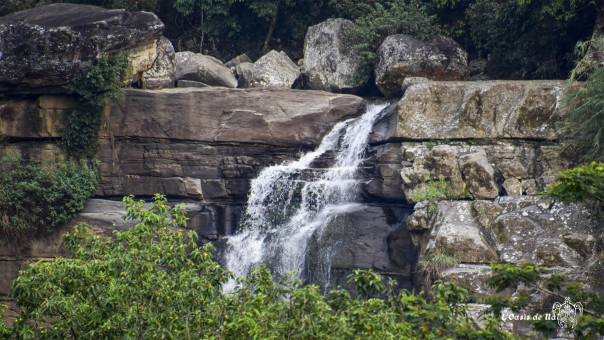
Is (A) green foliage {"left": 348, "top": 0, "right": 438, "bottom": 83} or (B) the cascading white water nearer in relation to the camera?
(B) the cascading white water

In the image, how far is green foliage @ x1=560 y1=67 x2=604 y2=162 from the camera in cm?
1195

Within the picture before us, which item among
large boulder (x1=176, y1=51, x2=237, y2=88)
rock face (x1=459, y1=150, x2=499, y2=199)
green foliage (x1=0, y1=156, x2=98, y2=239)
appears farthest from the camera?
large boulder (x1=176, y1=51, x2=237, y2=88)

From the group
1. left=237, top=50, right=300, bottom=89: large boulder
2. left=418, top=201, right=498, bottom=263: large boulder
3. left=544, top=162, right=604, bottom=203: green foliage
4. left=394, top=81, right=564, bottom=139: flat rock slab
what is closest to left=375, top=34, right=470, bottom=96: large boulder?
left=394, top=81, right=564, bottom=139: flat rock slab

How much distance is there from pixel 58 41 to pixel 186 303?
12246 mm

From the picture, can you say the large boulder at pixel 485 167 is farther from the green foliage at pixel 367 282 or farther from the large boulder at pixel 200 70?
the large boulder at pixel 200 70

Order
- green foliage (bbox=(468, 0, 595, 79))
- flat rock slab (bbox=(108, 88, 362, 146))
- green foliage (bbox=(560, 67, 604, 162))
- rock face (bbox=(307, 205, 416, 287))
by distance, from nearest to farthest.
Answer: green foliage (bbox=(560, 67, 604, 162)) → rock face (bbox=(307, 205, 416, 287)) → green foliage (bbox=(468, 0, 595, 79)) → flat rock slab (bbox=(108, 88, 362, 146))

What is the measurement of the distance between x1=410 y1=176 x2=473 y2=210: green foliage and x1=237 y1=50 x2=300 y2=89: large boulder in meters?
7.82

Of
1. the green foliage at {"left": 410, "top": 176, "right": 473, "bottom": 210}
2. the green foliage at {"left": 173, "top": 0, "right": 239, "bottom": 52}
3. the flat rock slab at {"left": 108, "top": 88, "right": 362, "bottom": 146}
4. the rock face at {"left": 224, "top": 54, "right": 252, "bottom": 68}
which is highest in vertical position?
the green foliage at {"left": 173, "top": 0, "right": 239, "bottom": 52}

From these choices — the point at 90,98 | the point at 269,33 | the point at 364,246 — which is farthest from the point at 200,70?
the point at 364,246

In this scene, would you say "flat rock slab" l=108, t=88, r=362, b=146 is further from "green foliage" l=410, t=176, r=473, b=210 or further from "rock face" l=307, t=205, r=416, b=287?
"green foliage" l=410, t=176, r=473, b=210

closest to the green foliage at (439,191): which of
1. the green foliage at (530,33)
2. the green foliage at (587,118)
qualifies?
the green foliage at (587,118)

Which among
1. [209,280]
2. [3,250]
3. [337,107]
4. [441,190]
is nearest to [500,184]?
[441,190]

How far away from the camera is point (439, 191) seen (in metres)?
13.4

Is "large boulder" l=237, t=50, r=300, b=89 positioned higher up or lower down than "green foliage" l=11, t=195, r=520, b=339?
higher up
